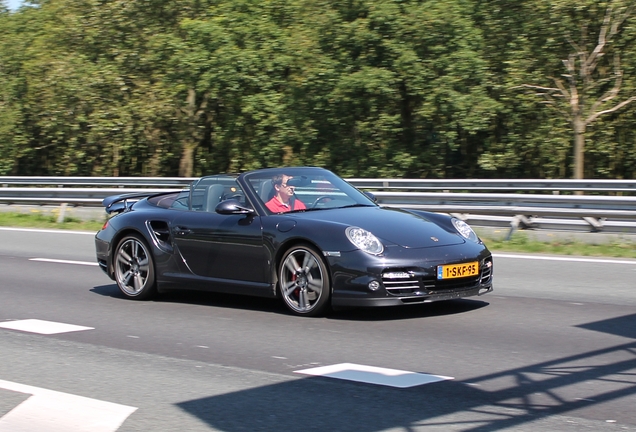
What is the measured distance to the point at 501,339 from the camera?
6715 mm

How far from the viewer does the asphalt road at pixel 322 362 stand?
4.73 metres

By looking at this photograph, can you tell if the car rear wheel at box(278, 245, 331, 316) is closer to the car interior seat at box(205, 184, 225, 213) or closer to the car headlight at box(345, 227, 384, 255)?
the car headlight at box(345, 227, 384, 255)

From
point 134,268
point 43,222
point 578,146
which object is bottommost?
point 43,222

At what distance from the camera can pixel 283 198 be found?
8477 mm

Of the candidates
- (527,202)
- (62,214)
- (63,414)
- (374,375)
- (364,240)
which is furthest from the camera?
(62,214)

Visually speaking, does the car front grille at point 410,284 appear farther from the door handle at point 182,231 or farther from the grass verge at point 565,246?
the grass verge at point 565,246

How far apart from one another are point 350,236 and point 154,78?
26178 millimetres

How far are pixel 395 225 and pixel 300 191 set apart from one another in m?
1.12

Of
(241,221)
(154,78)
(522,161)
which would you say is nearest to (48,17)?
(154,78)

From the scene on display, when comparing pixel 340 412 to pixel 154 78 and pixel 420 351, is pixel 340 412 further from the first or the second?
pixel 154 78

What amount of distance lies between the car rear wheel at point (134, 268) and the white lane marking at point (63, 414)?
3.69 metres

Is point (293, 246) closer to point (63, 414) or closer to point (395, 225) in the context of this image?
point (395, 225)

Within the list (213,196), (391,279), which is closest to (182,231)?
(213,196)

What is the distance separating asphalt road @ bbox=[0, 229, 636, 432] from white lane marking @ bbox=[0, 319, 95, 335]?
0.10 meters
